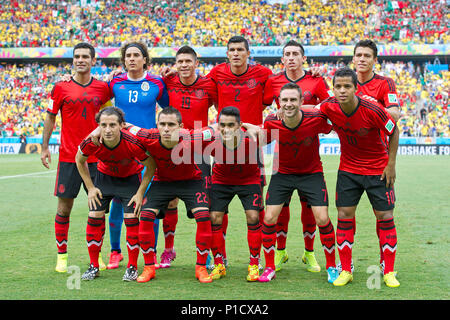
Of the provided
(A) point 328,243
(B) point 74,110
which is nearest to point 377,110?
(A) point 328,243

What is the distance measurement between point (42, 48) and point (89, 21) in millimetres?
4194

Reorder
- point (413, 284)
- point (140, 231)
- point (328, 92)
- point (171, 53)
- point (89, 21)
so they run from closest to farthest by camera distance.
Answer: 1. point (413, 284)
2. point (140, 231)
3. point (328, 92)
4. point (171, 53)
5. point (89, 21)

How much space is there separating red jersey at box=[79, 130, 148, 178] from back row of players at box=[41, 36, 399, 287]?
11 millimetres

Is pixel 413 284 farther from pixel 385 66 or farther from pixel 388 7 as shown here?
pixel 388 7

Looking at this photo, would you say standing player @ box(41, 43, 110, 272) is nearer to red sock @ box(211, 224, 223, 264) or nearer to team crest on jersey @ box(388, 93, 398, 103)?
red sock @ box(211, 224, 223, 264)

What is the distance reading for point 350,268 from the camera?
5.41 meters

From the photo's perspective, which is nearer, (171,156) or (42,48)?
(171,156)

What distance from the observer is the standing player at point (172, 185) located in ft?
18.4

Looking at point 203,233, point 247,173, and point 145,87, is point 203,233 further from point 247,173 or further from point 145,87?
point 145,87

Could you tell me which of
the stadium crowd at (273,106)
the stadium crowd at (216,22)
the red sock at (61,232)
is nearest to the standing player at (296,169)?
the red sock at (61,232)

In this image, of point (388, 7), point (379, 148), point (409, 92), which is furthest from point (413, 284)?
point (388, 7)

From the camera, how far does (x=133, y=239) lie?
5.67m

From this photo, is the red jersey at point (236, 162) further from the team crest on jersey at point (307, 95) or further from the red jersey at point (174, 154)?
the team crest on jersey at point (307, 95)

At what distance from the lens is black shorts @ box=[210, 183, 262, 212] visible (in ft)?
19.1
